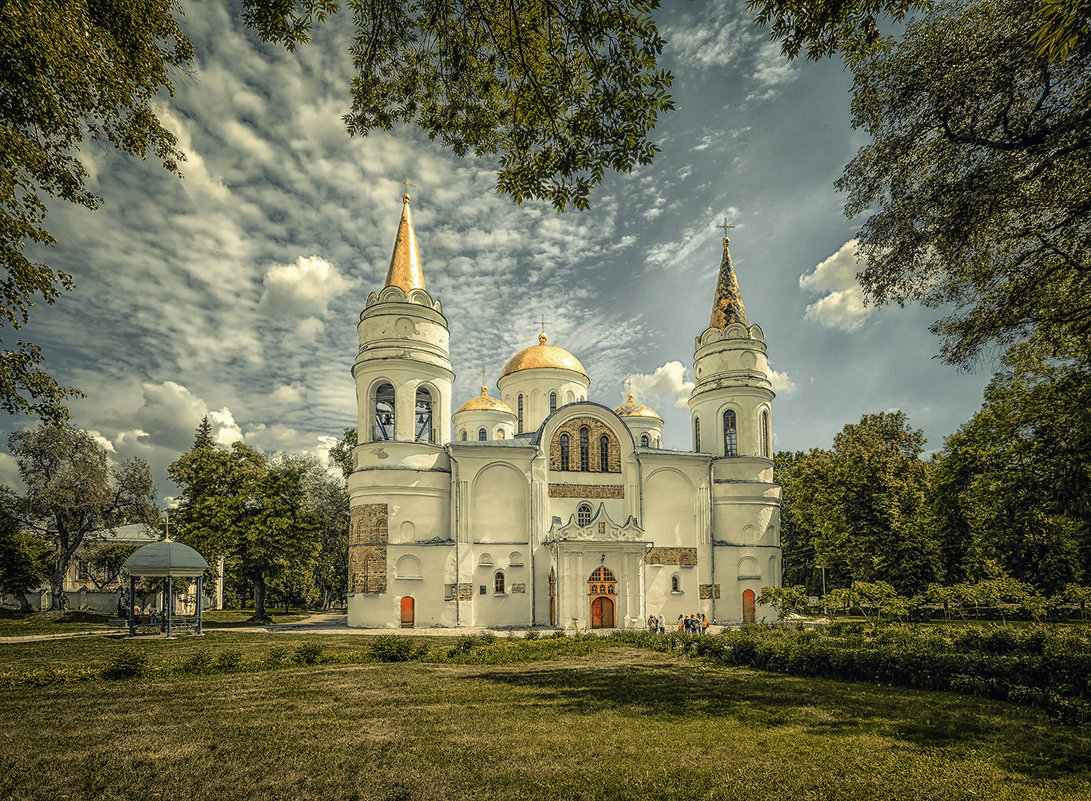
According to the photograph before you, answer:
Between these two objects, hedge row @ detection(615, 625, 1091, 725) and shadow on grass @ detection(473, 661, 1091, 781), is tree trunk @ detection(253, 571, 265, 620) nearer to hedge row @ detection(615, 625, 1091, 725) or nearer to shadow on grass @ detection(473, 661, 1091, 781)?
shadow on grass @ detection(473, 661, 1091, 781)

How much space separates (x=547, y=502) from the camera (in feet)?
103

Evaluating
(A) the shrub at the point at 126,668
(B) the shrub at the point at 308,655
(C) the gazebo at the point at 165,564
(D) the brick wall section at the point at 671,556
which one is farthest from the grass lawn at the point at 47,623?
(D) the brick wall section at the point at 671,556

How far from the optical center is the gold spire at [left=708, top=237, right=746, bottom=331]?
3575 centimetres

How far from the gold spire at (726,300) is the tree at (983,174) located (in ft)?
77.4

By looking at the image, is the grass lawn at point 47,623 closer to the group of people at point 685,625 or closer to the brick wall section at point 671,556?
the group of people at point 685,625

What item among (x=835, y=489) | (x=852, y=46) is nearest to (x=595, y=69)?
(x=852, y=46)

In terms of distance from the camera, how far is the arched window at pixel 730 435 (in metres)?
34.8

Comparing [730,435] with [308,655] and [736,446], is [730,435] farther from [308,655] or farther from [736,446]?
[308,655]

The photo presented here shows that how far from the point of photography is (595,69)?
6.38 metres

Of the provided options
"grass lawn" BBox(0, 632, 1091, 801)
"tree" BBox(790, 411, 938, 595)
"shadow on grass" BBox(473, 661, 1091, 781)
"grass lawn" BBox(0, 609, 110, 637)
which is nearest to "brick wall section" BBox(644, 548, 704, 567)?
"tree" BBox(790, 411, 938, 595)

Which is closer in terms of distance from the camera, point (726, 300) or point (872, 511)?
point (872, 511)

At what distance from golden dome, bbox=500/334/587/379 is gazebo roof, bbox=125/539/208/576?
20.5 metres

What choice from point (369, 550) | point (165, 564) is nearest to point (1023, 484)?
point (369, 550)

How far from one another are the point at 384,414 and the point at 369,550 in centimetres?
678
